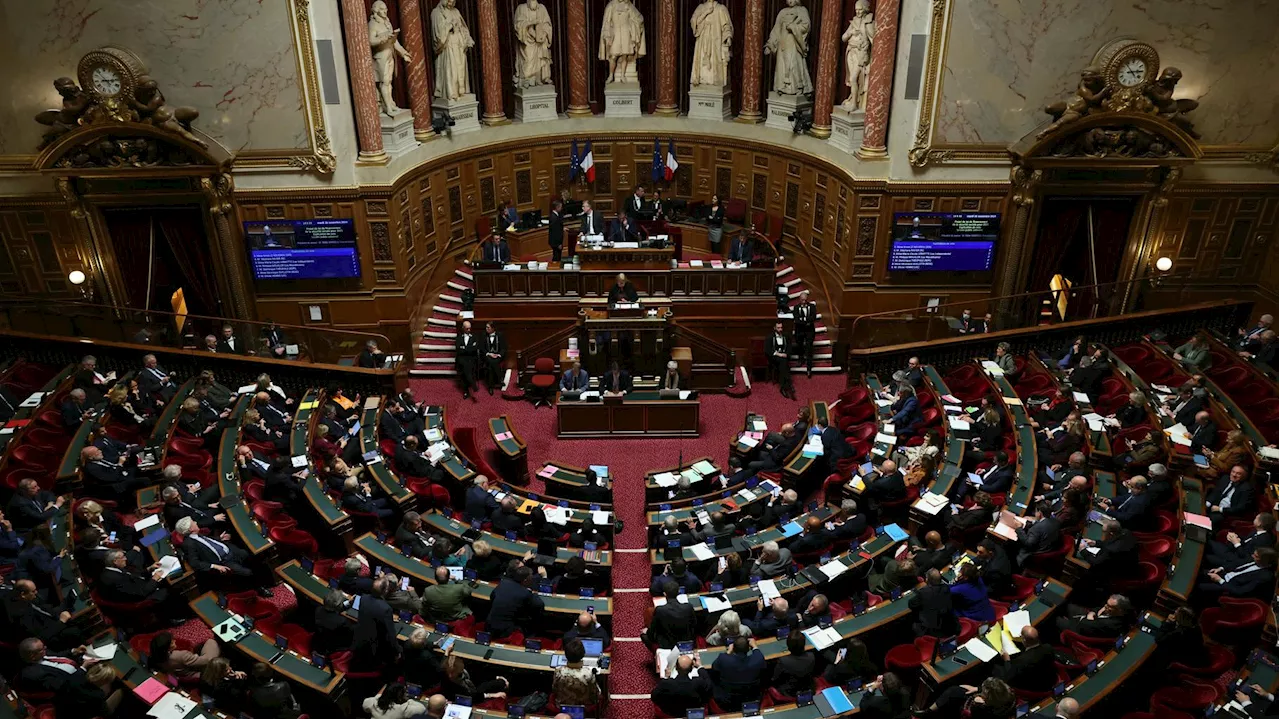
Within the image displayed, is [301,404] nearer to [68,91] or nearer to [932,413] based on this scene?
[68,91]

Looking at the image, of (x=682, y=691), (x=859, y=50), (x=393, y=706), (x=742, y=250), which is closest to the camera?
(x=393, y=706)

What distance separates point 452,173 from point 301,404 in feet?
25.2

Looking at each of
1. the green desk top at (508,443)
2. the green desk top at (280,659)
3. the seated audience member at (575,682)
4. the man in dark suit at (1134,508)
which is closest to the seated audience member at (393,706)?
the green desk top at (280,659)

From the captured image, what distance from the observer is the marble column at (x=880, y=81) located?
17078mm

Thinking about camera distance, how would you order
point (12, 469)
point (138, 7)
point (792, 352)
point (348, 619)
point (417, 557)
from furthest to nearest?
point (792, 352) < point (138, 7) < point (12, 469) < point (417, 557) < point (348, 619)

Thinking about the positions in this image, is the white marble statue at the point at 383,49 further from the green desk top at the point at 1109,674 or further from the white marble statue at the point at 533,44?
the green desk top at the point at 1109,674

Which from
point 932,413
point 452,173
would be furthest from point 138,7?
point 932,413

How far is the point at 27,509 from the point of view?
11359mm

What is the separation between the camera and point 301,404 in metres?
15.0

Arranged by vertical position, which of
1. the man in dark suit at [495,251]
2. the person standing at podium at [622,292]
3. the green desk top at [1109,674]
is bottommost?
the green desk top at [1109,674]

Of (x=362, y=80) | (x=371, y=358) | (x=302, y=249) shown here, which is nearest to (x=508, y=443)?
(x=371, y=358)

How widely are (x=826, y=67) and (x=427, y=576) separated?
47.4 feet

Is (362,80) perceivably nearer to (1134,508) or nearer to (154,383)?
(154,383)

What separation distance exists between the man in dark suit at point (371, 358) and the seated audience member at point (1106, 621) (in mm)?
12005
